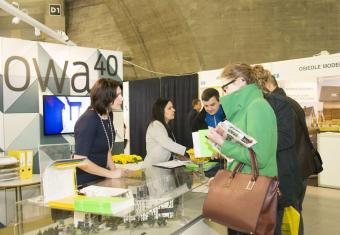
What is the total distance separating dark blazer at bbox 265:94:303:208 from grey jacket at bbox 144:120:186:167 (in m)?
1.26

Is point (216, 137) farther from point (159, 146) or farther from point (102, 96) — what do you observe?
point (159, 146)

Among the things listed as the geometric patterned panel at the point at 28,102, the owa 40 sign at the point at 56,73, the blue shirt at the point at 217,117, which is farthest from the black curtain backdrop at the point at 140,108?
the blue shirt at the point at 217,117

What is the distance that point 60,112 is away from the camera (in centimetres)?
530

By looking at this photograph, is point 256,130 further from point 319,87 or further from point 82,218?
point 319,87

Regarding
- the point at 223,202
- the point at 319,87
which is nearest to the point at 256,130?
the point at 223,202

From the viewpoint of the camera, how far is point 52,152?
1979 millimetres

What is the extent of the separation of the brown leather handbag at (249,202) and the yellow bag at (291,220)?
16.4 inches

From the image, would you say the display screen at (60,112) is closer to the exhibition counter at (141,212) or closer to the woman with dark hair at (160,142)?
the woman with dark hair at (160,142)

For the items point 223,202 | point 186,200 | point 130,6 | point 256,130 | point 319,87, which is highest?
point 130,6

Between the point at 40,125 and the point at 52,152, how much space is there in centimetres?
340

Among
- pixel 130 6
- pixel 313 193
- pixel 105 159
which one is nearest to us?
pixel 105 159

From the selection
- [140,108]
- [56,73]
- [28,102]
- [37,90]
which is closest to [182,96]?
[140,108]

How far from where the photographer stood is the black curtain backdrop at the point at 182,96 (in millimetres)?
8969

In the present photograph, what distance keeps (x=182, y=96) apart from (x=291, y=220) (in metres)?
7.41
